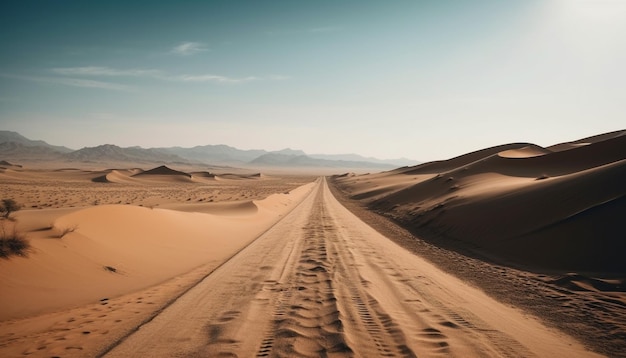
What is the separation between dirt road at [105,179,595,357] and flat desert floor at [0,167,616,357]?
2 cm

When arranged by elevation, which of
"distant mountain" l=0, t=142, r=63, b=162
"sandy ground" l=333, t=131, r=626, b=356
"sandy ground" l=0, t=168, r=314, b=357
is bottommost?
"sandy ground" l=0, t=168, r=314, b=357

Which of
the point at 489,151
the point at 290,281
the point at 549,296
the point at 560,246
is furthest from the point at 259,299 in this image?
the point at 489,151

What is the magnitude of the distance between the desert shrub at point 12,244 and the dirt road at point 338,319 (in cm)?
349

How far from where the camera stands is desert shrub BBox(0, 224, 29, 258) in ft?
21.7

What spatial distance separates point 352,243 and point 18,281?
858 cm

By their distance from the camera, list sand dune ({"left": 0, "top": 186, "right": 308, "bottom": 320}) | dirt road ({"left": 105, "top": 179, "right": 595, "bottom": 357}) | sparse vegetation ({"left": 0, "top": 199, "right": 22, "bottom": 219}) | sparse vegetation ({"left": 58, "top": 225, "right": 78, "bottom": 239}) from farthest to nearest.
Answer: sparse vegetation ({"left": 0, "top": 199, "right": 22, "bottom": 219}) < sparse vegetation ({"left": 58, "top": 225, "right": 78, "bottom": 239}) < sand dune ({"left": 0, "top": 186, "right": 308, "bottom": 320}) < dirt road ({"left": 105, "top": 179, "right": 595, "bottom": 357})

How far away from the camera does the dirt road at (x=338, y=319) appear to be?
4410 millimetres

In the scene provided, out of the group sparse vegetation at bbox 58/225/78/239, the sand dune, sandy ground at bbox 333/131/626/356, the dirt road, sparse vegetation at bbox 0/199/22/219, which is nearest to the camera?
the dirt road

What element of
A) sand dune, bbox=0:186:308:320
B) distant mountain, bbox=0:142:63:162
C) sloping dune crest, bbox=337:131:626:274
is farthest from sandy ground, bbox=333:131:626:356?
distant mountain, bbox=0:142:63:162

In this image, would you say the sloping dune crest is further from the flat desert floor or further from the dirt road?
the dirt road

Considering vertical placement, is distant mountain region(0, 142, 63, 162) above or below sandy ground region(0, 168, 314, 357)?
above

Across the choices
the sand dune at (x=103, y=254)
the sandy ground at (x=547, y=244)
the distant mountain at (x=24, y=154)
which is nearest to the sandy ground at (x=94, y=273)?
the sand dune at (x=103, y=254)

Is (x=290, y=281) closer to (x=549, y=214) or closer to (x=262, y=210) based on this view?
(x=549, y=214)

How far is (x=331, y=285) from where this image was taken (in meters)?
6.96
